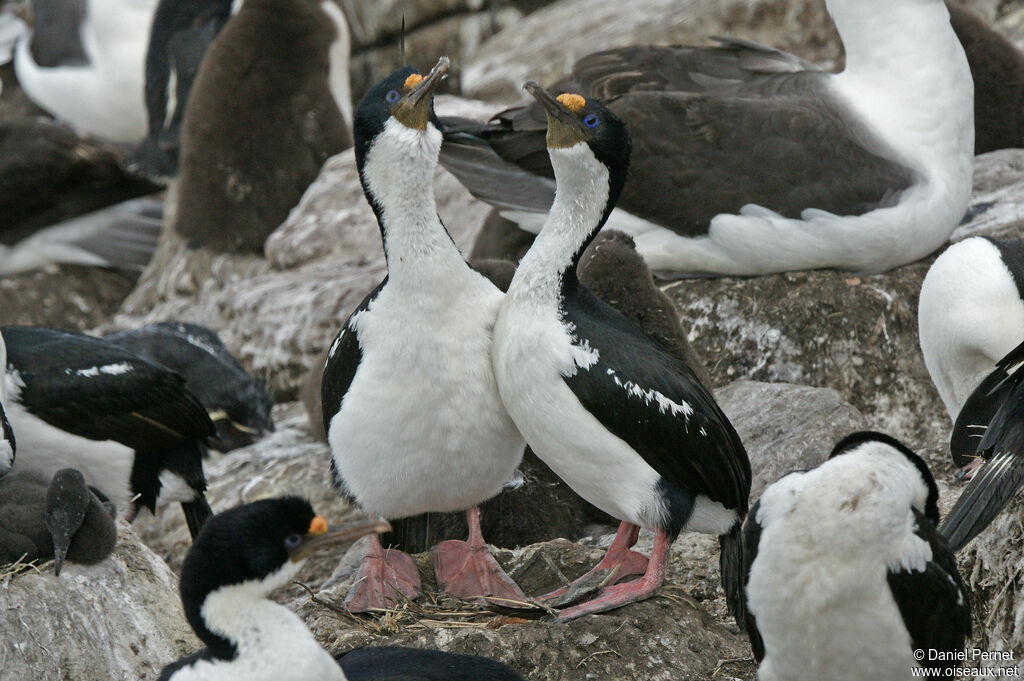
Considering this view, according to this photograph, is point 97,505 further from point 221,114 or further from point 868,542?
point 221,114

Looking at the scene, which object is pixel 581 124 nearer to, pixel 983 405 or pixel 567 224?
pixel 567 224

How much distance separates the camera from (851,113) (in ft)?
24.4

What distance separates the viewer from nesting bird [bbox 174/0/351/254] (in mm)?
11109

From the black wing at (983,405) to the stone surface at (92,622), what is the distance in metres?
2.88

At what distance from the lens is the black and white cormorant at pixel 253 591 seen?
3732mm

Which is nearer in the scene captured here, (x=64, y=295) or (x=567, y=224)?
(x=567, y=224)

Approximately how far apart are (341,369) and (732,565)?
1.46 meters

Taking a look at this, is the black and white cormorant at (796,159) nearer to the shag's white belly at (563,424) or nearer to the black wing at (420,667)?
the shag's white belly at (563,424)

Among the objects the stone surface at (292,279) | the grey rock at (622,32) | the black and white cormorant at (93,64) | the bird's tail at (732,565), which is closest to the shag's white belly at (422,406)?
the bird's tail at (732,565)

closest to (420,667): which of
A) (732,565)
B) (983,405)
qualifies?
(732,565)

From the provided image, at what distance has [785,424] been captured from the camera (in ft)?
20.3

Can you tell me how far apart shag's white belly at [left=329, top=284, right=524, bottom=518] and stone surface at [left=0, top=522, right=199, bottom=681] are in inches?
38.9

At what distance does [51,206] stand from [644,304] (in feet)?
25.3

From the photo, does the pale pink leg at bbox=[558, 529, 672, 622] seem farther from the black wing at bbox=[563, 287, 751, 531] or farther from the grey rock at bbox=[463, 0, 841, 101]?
the grey rock at bbox=[463, 0, 841, 101]
